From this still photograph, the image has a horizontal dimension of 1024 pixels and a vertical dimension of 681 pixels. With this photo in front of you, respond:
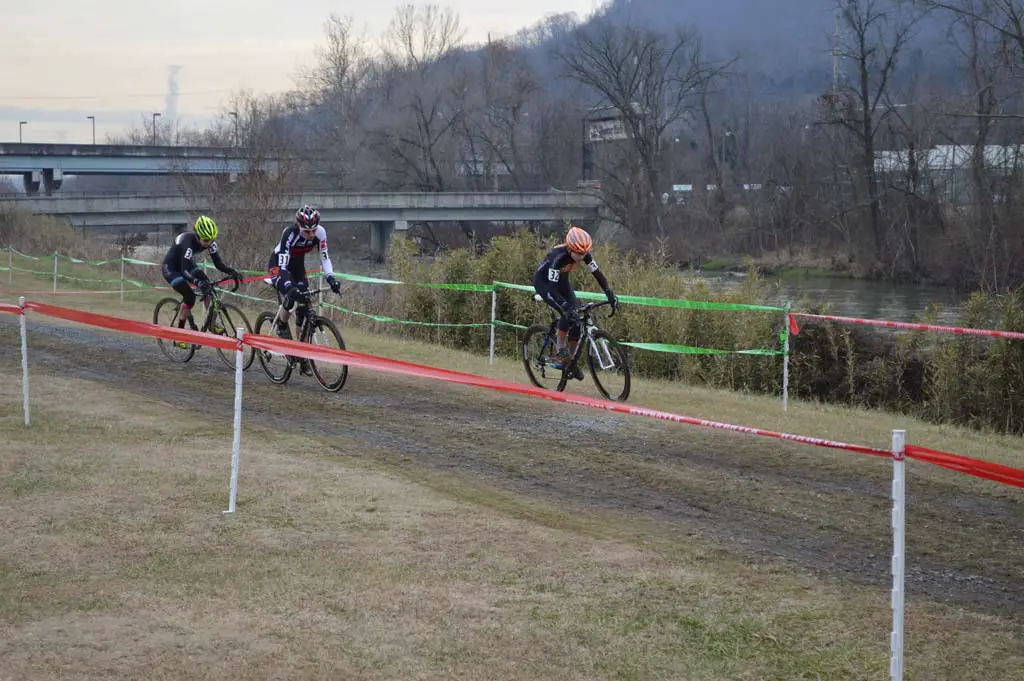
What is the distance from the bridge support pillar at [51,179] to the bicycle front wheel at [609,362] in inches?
2669

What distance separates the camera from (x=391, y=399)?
13211mm

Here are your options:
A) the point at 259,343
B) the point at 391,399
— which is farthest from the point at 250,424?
the point at 259,343

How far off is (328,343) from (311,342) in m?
0.24

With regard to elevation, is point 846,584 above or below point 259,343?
below

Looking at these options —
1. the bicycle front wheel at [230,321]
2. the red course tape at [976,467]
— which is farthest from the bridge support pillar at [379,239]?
the red course tape at [976,467]

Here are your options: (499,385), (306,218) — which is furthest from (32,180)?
(499,385)

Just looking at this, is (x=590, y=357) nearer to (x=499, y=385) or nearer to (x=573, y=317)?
(x=573, y=317)

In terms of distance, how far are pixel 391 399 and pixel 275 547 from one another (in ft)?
19.0

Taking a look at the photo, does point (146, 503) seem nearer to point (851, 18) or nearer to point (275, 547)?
point (275, 547)

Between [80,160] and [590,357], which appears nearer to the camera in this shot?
[590,357]

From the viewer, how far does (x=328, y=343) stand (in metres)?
13.4

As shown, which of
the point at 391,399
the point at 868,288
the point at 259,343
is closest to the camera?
the point at 259,343

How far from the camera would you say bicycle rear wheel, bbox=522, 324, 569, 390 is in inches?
537

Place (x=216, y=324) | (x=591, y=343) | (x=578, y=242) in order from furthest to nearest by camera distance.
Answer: (x=216, y=324), (x=591, y=343), (x=578, y=242)
